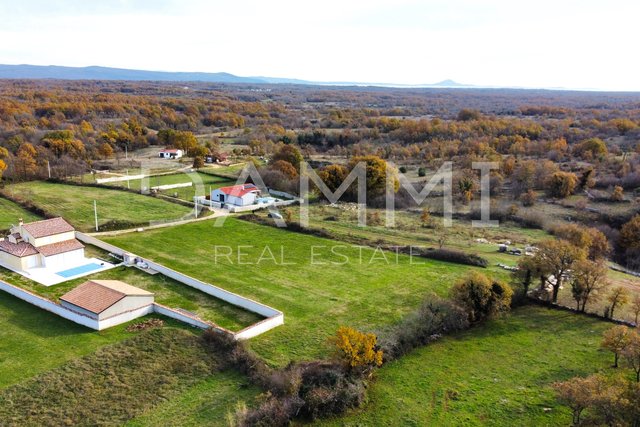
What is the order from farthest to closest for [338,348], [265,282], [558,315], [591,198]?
[591,198] → [265,282] → [558,315] → [338,348]

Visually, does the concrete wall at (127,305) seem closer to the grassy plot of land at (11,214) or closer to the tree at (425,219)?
the grassy plot of land at (11,214)

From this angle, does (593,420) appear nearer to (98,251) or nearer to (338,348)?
(338,348)

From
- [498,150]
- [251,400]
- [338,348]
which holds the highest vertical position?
[498,150]

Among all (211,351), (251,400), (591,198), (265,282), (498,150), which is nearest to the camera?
(251,400)

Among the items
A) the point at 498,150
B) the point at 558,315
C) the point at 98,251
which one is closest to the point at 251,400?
the point at 558,315

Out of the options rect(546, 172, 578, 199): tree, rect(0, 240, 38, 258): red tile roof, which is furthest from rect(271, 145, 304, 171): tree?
rect(0, 240, 38, 258): red tile roof

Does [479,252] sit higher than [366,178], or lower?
lower
